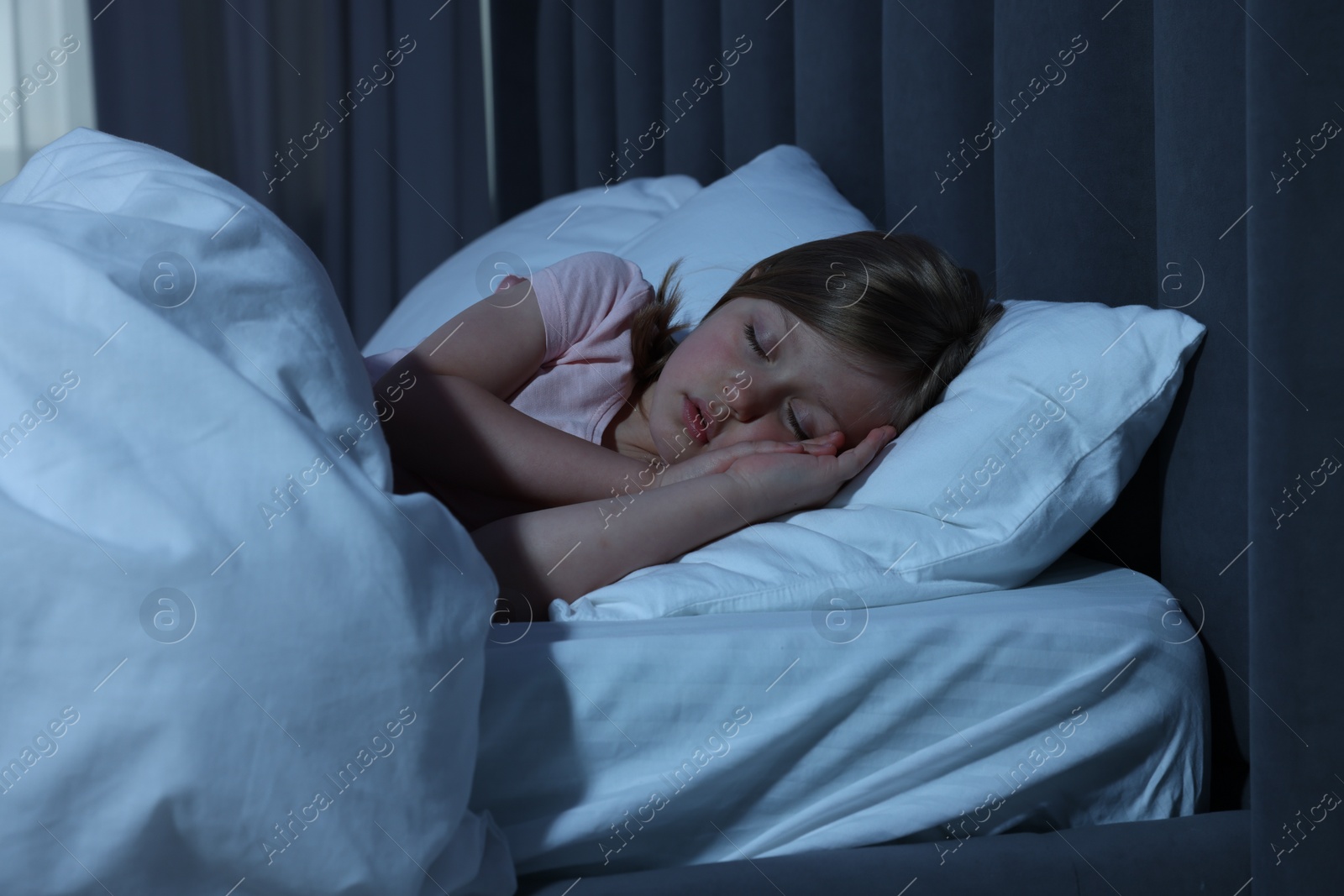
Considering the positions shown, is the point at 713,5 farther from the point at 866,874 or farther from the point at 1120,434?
the point at 866,874

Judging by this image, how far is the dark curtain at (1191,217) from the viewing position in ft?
2.15

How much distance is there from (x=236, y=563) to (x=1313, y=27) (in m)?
0.71

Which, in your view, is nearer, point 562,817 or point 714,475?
point 562,817

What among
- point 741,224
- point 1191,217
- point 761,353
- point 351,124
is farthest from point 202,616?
point 351,124

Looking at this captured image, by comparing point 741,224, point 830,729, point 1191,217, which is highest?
point 1191,217

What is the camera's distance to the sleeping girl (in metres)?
0.85

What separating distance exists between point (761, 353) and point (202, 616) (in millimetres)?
606

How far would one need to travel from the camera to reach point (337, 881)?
552 mm

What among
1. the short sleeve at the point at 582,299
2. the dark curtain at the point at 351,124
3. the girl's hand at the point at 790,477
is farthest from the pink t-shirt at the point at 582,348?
the dark curtain at the point at 351,124

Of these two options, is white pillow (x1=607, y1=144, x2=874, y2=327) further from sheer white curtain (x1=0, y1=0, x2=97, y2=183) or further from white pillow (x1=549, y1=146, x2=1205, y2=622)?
sheer white curtain (x1=0, y1=0, x2=97, y2=183)

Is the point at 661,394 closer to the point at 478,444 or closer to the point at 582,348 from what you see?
the point at 582,348

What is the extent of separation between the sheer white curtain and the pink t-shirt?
1765 millimetres

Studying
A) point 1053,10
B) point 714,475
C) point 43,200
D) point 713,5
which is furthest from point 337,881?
point 713,5

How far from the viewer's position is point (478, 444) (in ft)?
3.02
